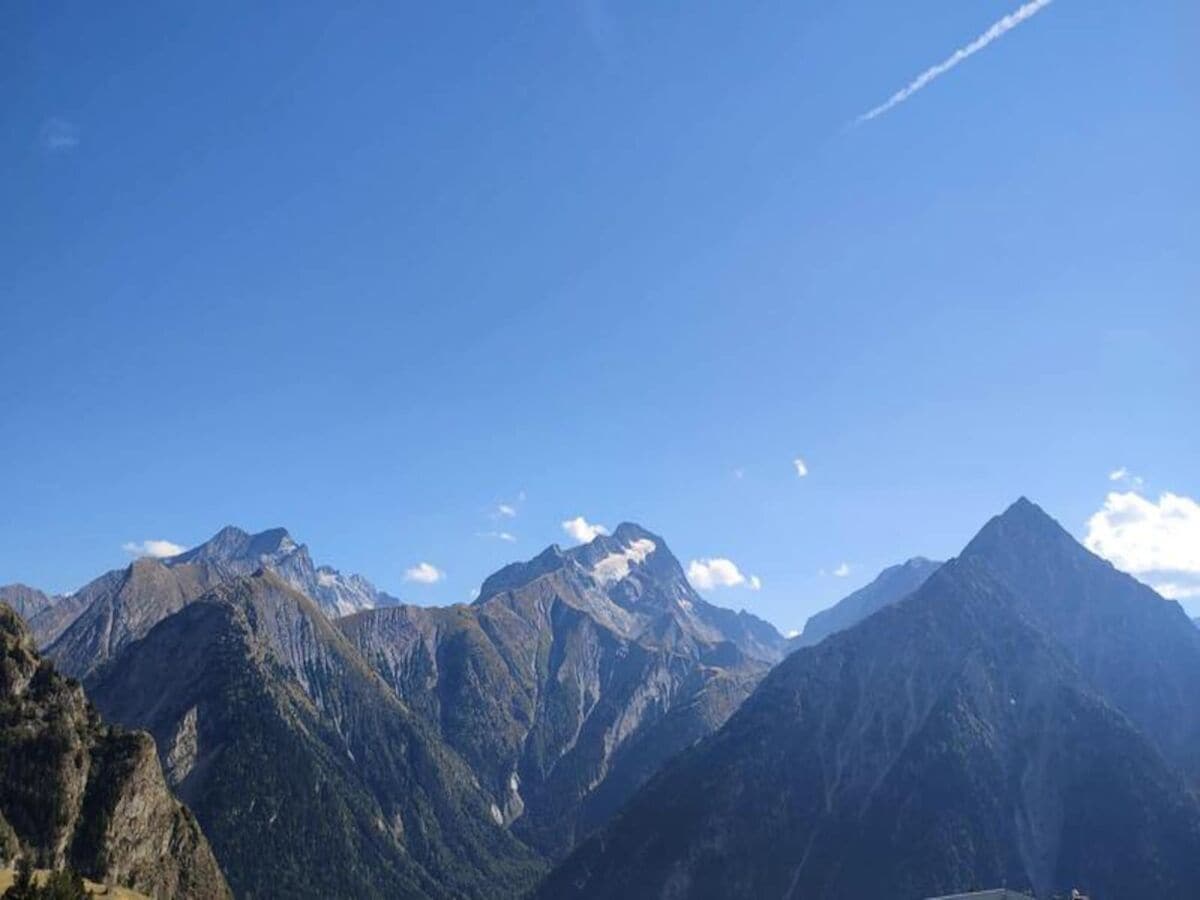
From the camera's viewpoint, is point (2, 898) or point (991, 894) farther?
point (991, 894)

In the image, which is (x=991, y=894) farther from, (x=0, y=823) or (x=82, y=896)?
(x=0, y=823)

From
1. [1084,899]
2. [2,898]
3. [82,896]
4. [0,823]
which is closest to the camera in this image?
[2,898]

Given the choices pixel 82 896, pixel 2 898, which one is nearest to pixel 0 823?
pixel 82 896

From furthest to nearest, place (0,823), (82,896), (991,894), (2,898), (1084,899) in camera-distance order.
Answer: (0,823), (991,894), (1084,899), (82,896), (2,898)

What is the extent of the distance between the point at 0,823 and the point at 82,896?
188 feet

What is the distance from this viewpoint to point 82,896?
154125 mm

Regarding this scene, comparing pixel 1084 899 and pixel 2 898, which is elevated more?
pixel 2 898

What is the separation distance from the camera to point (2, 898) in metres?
134

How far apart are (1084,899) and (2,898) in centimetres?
15641

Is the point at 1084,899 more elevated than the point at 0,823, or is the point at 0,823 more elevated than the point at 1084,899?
the point at 0,823

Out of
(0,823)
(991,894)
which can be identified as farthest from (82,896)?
(991,894)

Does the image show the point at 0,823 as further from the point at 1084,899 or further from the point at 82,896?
the point at 1084,899

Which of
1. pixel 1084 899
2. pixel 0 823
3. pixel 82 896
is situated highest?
pixel 0 823

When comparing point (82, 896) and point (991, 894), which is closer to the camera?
point (82, 896)
